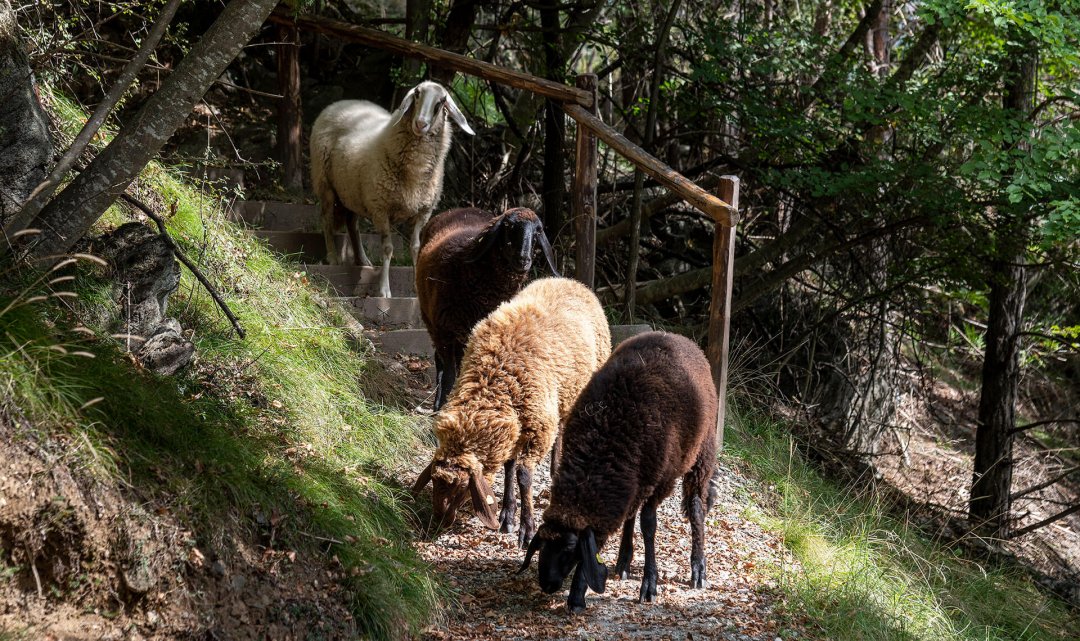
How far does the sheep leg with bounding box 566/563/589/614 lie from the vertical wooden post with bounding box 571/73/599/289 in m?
3.08

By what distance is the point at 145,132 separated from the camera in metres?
4.45

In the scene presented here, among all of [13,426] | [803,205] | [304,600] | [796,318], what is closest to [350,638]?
[304,600]

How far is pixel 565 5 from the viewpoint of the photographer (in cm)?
928

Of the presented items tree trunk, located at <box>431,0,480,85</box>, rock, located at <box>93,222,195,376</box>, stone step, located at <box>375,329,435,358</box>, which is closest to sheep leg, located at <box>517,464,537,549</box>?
rock, located at <box>93,222,195,376</box>

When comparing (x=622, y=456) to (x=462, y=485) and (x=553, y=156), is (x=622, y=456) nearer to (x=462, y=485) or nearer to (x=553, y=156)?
(x=462, y=485)

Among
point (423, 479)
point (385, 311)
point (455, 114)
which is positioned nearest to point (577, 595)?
point (423, 479)

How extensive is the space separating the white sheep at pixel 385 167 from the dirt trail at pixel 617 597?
291 cm

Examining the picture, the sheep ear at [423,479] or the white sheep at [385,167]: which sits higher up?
the white sheep at [385,167]

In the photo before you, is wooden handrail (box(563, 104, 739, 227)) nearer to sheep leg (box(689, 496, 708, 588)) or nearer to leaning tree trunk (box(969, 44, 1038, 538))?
sheep leg (box(689, 496, 708, 588))

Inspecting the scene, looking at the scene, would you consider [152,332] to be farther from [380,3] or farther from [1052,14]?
[380,3]

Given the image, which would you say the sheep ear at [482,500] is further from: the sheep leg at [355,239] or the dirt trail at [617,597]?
the sheep leg at [355,239]

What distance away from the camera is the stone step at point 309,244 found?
8.56 m

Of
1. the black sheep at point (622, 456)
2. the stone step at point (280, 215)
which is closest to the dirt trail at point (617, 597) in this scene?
the black sheep at point (622, 456)

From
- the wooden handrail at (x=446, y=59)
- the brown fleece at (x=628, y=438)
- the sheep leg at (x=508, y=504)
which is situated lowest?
the sheep leg at (x=508, y=504)
